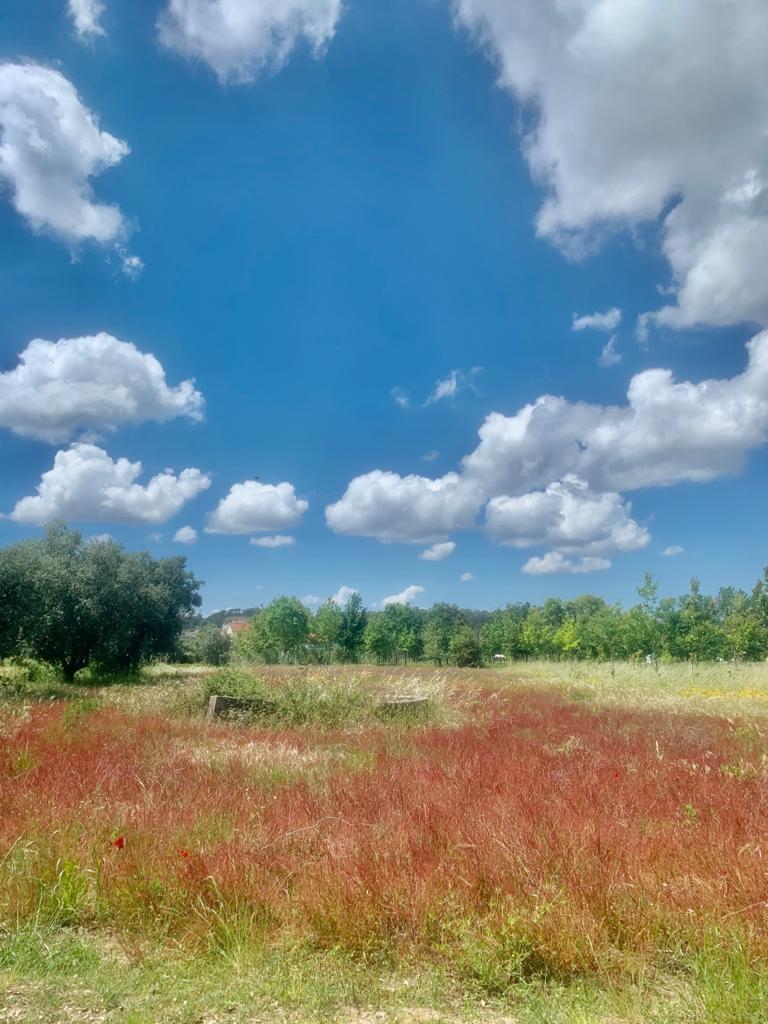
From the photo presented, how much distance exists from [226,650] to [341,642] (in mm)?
15063

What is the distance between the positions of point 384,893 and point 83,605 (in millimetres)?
28281

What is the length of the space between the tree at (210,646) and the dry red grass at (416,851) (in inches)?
2155

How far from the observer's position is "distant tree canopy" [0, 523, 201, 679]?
21359 mm

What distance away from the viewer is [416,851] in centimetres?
471

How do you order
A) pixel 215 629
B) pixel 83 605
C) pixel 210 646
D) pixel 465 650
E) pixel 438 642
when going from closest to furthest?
pixel 83 605, pixel 210 646, pixel 465 650, pixel 215 629, pixel 438 642

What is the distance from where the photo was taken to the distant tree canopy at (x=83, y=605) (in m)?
21.4

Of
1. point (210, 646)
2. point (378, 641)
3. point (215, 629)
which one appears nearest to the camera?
point (210, 646)

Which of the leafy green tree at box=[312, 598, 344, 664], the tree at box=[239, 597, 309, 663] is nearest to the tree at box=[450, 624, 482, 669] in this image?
the leafy green tree at box=[312, 598, 344, 664]

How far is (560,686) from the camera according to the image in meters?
25.6

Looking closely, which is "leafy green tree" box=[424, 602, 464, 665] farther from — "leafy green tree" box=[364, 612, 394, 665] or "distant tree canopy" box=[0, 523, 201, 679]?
"distant tree canopy" box=[0, 523, 201, 679]

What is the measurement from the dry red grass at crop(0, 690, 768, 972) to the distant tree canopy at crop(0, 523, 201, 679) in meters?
15.2

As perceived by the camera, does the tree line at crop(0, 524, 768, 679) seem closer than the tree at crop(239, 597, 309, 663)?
Yes

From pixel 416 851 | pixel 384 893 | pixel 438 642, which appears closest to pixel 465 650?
pixel 438 642

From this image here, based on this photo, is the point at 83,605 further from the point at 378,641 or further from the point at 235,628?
the point at 235,628
